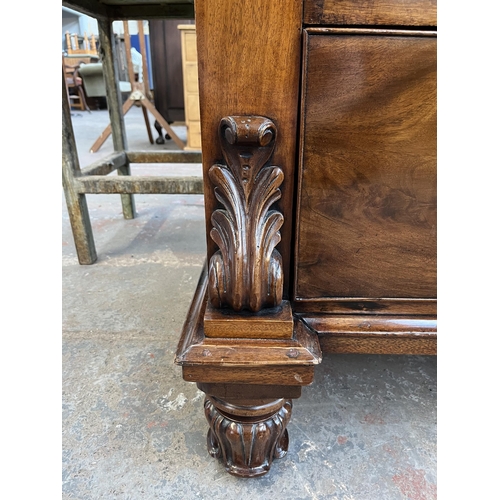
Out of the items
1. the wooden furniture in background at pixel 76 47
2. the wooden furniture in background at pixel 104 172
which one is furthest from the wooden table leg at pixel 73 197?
the wooden furniture in background at pixel 76 47

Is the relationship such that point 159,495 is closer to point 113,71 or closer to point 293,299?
point 293,299

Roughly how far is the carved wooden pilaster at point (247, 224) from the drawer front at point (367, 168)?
6 cm

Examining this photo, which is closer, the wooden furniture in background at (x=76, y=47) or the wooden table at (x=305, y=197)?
the wooden table at (x=305, y=197)

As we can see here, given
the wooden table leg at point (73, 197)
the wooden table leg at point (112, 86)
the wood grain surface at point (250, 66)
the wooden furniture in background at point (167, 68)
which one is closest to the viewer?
the wood grain surface at point (250, 66)

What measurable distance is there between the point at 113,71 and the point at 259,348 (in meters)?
1.55

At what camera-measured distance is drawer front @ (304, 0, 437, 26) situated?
468mm

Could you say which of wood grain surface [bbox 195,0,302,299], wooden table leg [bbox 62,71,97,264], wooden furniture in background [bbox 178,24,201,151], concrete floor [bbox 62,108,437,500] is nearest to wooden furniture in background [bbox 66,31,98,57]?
wooden furniture in background [bbox 178,24,201,151]

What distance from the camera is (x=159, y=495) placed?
2.09 feet

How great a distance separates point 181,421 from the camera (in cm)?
78

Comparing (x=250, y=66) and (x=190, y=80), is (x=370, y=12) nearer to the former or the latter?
(x=250, y=66)

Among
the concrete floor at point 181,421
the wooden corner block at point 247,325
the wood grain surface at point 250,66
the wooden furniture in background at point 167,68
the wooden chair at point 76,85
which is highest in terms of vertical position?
the wooden chair at point 76,85

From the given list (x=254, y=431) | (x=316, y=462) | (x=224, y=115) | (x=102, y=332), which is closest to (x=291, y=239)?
(x=224, y=115)

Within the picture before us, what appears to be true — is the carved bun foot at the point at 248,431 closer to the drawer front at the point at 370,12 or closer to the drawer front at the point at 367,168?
the drawer front at the point at 367,168

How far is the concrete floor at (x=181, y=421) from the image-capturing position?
0.66 metres
